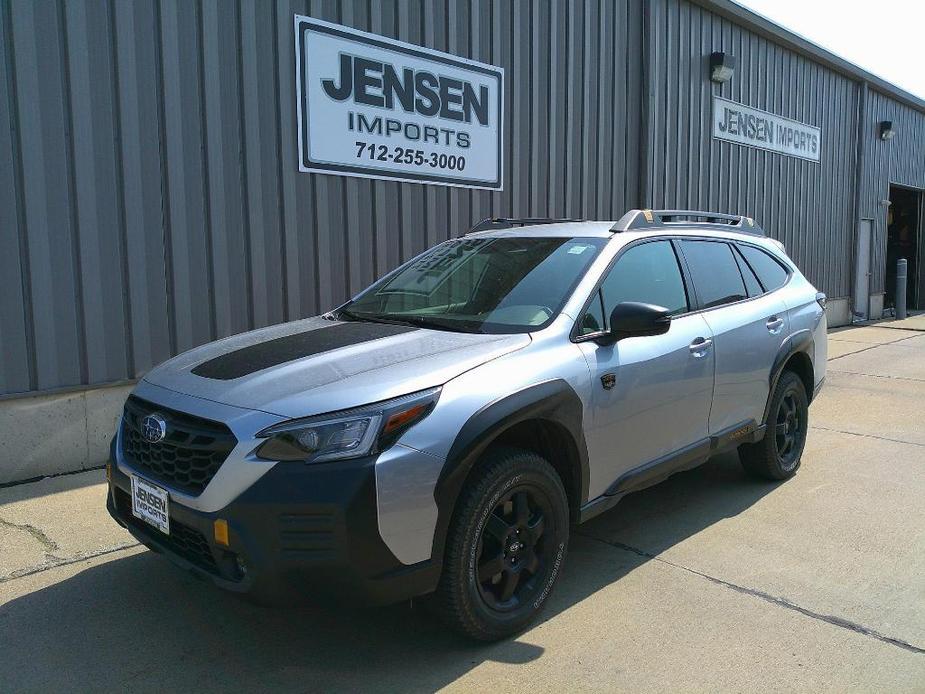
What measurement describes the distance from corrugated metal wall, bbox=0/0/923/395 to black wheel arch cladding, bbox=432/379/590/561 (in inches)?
145

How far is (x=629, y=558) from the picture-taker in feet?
12.7

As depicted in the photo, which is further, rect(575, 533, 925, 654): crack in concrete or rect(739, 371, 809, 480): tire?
rect(739, 371, 809, 480): tire

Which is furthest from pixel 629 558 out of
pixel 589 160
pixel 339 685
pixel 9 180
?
pixel 589 160

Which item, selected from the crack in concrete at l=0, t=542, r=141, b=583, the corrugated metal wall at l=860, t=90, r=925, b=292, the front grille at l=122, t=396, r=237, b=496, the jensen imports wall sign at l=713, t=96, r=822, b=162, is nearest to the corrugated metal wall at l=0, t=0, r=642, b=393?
the crack in concrete at l=0, t=542, r=141, b=583

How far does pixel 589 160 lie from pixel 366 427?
295 inches

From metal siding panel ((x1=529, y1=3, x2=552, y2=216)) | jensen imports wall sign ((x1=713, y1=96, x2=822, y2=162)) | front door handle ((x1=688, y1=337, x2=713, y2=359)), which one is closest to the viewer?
front door handle ((x1=688, y1=337, x2=713, y2=359))

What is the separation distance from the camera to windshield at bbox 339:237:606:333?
138 inches

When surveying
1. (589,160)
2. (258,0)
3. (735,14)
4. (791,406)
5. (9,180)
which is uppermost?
(735,14)

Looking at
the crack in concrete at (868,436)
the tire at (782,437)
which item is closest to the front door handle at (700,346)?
the tire at (782,437)

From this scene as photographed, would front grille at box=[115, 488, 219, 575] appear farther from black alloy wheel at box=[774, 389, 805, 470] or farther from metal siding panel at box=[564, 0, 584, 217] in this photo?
metal siding panel at box=[564, 0, 584, 217]

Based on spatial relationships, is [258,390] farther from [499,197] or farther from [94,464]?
[499,197]

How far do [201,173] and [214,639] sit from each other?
12.7 feet

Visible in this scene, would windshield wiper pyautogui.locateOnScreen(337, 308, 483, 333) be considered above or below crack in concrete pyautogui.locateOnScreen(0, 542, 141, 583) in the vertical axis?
above

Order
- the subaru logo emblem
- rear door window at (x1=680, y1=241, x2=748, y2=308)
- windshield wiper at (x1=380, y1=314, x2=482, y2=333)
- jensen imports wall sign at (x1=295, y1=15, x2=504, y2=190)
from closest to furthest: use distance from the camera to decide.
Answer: the subaru logo emblem
windshield wiper at (x1=380, y1=314, x2=482, y2=333)
rear door window at (x1=680, y1=241, x2=748, y2=308)
jensen imports wall sign at (x1=295, y1=15, x2=504, y2=190)
